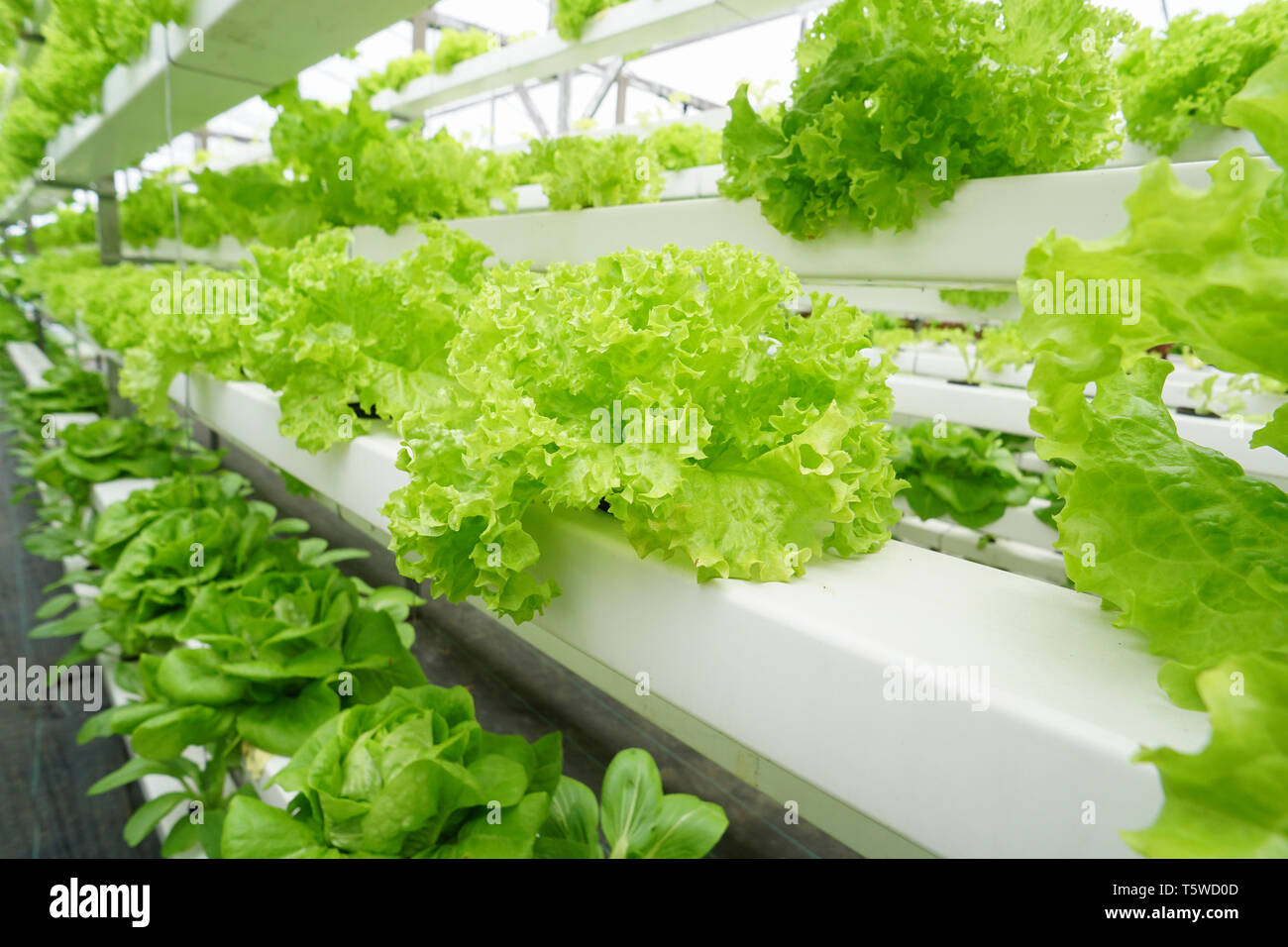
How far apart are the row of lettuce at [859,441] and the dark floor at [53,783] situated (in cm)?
180

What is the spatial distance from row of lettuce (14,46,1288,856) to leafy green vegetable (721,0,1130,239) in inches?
13.5

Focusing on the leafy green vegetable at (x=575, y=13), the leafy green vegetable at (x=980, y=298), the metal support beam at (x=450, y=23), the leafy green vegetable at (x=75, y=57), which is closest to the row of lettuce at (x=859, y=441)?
the leafy green vegetable at (x=75, y=57)

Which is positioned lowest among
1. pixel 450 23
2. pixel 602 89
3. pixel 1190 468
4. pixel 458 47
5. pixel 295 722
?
pixel 295 722

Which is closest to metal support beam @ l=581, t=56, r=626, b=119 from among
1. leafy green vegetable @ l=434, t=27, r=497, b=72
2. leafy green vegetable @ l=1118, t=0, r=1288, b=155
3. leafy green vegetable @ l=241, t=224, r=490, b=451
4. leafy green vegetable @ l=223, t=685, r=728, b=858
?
leafy green vegetable @ l=434, t=27, r=497, b=72

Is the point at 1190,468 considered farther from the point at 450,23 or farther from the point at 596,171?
the point at 450,23

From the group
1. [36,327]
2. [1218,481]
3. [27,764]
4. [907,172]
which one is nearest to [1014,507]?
[907,172]

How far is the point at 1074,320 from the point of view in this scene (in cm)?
48

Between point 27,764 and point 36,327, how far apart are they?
638 cm

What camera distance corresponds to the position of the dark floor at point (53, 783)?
189 cm

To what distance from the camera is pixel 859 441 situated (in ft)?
2.44

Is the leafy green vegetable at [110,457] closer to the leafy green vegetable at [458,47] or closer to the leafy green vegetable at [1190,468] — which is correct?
→ the leafy green vegetable at [458,47]

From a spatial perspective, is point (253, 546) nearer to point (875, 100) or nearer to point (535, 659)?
point (535, 659)

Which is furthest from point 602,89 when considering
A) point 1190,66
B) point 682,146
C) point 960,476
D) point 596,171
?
point 1190,66

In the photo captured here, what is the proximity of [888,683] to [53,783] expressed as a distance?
2.46m
